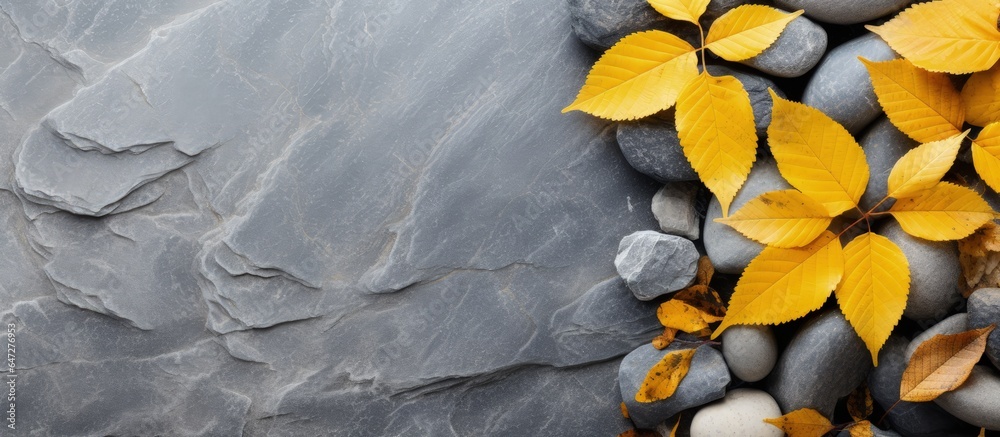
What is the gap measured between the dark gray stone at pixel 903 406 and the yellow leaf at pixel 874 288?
9cm

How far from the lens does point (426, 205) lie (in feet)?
4.77

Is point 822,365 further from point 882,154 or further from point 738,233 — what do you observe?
point 882,154

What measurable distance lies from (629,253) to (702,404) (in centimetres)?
29

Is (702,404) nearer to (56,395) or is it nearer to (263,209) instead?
(263,209)

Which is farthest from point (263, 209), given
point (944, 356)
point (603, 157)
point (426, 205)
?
point (944, 356)

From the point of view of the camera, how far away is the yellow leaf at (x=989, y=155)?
1.25 m

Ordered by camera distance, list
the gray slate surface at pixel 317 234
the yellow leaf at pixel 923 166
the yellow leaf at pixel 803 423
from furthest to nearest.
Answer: the gray slate surface at pixel 317 234 → the yellow leaf at pixel 803 423 → the yellow leaf at pixel 923 166

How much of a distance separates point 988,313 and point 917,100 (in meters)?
0.35

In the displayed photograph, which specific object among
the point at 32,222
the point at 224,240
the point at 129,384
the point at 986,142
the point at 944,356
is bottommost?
the point at 944,356

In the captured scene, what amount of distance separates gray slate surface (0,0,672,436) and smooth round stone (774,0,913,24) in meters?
0.38

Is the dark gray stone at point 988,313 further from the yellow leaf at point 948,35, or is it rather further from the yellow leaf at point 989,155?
the yellow leaf at point 948,35

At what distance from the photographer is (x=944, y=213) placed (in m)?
1.27

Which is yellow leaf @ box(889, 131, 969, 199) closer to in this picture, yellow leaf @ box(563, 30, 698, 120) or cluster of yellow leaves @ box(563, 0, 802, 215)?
cluster of yellow leaves @ box(563, 0, 802, 215)

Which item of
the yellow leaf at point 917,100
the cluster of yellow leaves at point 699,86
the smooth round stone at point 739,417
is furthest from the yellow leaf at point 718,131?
the smooth round stone at point 739,417
